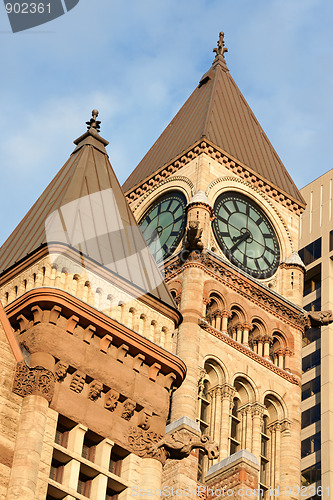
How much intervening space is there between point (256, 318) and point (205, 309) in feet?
8.67

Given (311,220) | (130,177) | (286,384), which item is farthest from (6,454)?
(311,220)

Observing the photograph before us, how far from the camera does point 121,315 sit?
29328 mm

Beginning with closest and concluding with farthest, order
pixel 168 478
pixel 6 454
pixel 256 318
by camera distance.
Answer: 1. pixel 6 454
2. pixel 168 478
3. pixel 256 318

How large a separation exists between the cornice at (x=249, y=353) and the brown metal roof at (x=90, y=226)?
19.5 metres

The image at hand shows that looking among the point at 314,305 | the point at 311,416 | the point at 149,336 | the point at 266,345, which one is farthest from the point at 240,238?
the point at 149,336

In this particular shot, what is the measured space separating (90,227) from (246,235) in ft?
85.0

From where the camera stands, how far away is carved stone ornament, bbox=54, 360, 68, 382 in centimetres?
2741

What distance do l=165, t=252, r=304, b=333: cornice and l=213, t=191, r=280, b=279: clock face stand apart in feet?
2.47

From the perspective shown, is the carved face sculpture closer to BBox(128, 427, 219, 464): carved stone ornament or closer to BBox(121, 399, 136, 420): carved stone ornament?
BBox(121, 399, 136, 420): carved stone ornament

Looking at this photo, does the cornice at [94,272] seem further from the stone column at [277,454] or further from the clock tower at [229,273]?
the stone column at [277,454]

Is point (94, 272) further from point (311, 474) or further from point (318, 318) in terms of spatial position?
point (311, 474)

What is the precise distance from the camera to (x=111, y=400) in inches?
1108

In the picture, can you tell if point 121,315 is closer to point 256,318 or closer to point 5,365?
point 5,365

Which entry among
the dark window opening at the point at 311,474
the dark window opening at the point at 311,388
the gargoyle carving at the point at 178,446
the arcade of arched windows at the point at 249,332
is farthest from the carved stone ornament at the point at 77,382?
the dark window opening at the point at 311,388
